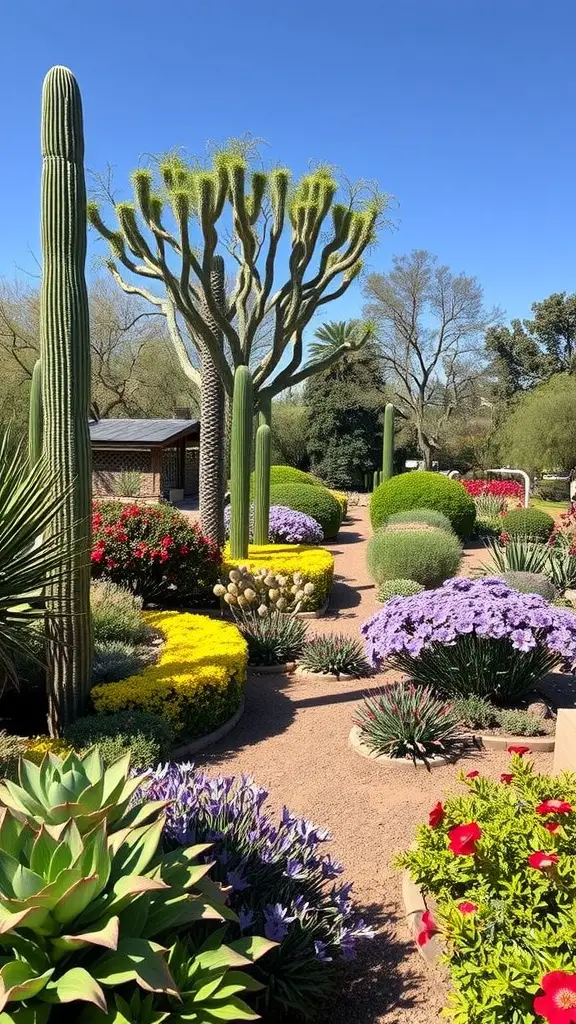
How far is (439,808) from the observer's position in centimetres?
295

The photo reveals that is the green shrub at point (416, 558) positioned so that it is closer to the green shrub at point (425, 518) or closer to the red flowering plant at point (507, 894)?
the green shrub at point (425, 518)

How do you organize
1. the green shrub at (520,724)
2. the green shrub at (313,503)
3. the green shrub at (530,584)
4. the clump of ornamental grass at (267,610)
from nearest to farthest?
the green shrub at (520,724)
the clump of ornamental grass at (267,610)
the green shrub at (530,584)
the green shrub at (313,503)

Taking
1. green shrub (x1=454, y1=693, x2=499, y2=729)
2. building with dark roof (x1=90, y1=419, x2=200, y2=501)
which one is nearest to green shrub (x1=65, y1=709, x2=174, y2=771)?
green shrub (x1=454, y1=693, x2=499, y2=729)

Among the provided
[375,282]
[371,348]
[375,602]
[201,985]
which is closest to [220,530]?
[375,602]

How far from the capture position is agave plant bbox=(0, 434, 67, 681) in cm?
427

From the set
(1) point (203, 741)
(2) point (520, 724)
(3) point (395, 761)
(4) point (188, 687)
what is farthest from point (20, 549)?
(2) point (520, 724)

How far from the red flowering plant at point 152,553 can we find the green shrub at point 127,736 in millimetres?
3595

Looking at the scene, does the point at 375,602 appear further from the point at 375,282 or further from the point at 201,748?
the point at 375,282

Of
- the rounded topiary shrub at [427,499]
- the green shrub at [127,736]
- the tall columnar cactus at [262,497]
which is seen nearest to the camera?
the green shrub at [127,736]

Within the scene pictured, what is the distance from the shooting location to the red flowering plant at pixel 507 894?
81.3 inches

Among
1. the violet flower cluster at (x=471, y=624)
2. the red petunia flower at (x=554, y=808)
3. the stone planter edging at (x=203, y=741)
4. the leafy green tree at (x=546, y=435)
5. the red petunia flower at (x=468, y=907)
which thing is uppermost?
the leafy green tree at (x=546, y=435)

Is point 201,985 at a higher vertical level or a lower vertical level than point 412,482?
lower

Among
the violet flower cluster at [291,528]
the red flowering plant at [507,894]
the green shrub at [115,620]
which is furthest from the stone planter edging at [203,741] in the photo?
the violet flower cluster at [291,528]

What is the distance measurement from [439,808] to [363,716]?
2439 millimetres
